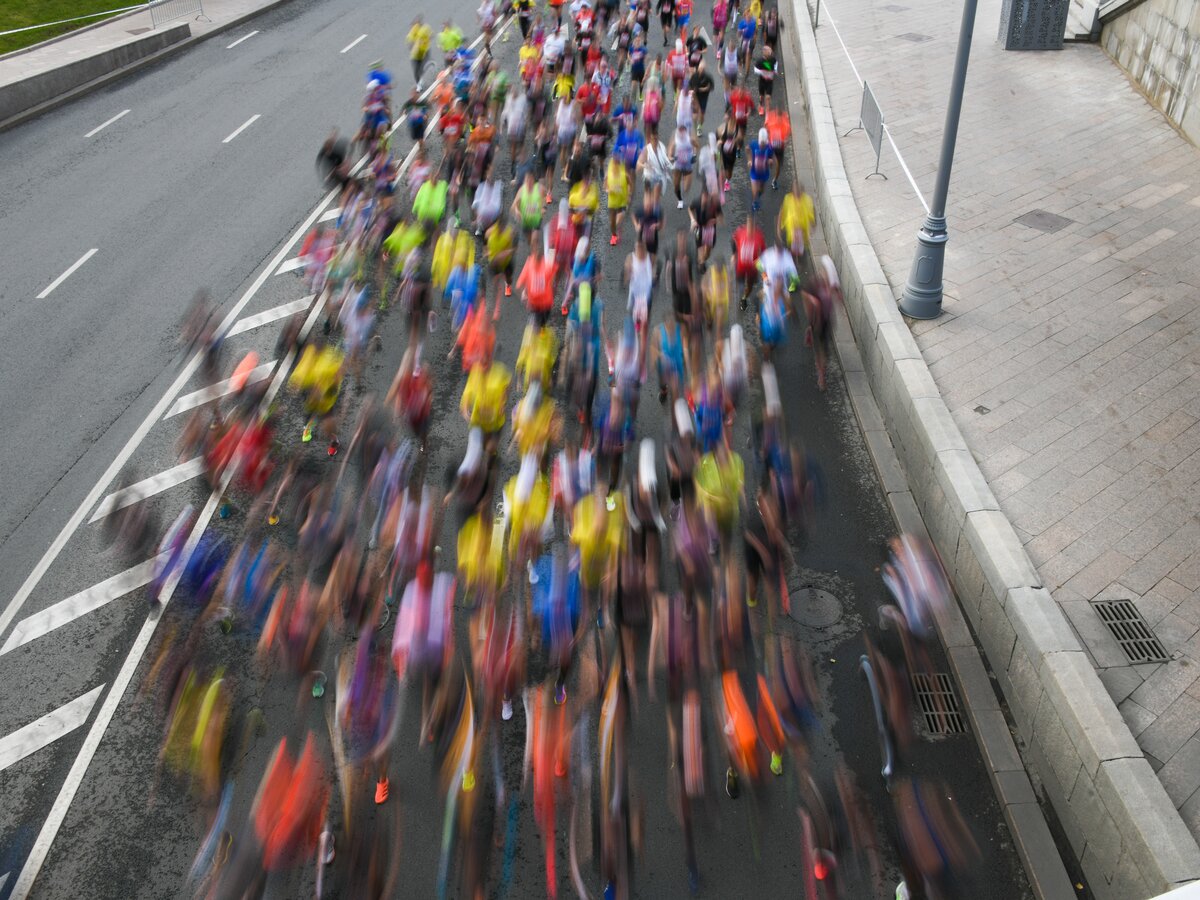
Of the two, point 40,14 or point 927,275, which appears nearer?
point 927,275

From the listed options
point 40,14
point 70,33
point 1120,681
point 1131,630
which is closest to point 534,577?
point 1120,681

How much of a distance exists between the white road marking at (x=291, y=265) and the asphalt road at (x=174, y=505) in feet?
0.85

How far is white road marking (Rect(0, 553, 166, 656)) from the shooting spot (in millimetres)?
9727

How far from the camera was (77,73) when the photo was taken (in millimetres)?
24750

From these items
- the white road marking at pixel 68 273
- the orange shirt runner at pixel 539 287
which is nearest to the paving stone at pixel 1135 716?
the orange shirt runner at pixel 539 287

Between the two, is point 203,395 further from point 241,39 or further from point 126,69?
point 241,39

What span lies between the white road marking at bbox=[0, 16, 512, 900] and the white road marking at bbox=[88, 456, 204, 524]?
0.62 feet

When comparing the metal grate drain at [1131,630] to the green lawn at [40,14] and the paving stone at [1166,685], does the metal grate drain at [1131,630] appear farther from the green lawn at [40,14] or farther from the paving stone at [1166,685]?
the green lawn at [40,14]

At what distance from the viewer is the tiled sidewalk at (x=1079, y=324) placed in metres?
8.42

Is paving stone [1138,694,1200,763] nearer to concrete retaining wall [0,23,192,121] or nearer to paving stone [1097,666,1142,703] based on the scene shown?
paving stone [1097,666,1142,703]

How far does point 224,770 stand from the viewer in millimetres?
7863

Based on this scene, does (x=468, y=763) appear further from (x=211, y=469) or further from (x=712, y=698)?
(x=211, y=469)

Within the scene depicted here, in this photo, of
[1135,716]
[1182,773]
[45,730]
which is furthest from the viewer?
[45,730]

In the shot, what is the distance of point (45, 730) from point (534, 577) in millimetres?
4324
